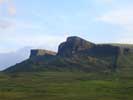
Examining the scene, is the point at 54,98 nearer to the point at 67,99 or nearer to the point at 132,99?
the point at 67,99

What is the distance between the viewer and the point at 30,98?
140875mm

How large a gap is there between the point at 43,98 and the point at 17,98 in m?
10.0

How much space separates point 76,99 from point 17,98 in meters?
22.6

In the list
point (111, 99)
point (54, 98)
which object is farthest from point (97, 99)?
point (54, 98)

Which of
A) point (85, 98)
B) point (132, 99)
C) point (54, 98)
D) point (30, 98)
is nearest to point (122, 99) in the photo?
point (132, 99)

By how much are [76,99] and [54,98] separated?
9.15 meters

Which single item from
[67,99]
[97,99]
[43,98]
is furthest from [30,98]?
[97,99]

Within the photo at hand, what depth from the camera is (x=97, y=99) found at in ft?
446

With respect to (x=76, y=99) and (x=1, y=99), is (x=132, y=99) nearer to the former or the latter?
(x=76, y=99)

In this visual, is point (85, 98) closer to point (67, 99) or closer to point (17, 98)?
point (67, 99)

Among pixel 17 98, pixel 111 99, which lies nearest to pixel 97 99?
pixel 111 99

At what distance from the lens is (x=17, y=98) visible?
14275 cm

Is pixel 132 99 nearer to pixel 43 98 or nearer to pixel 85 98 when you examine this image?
pixel 85 98

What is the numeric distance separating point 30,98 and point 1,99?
10826 millimetres
